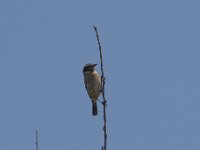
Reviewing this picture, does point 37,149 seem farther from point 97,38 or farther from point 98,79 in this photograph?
point 98,79

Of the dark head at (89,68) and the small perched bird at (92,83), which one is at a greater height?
the dark head at (89,68)

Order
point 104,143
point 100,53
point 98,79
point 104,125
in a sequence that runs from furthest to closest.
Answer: point 98,79 → point 100,53 → point 104,125 → point 104,143

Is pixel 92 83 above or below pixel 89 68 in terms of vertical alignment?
below

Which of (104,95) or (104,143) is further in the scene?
(104,95)

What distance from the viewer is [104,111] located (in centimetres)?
392

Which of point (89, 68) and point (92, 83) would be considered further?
point (89, 68)

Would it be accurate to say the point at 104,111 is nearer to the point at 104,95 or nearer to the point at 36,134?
the point at 104,95

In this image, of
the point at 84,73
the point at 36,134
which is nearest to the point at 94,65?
the point at 84,73

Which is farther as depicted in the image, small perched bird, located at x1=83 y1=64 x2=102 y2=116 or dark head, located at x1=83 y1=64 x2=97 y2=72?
dark head, located at x1=83 y1=64 x2=97 y2=72

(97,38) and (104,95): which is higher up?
(97,38)

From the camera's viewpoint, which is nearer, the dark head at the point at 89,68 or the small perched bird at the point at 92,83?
the small perched bird at the point at 92,83

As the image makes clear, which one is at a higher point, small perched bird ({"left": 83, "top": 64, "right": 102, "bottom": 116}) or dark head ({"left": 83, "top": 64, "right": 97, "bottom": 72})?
dark head ({"left": 83, "top": 64, "right": 97, "bottom": 72})

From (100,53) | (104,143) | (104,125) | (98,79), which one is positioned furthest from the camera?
(98,79)

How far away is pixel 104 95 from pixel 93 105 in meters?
8.94
